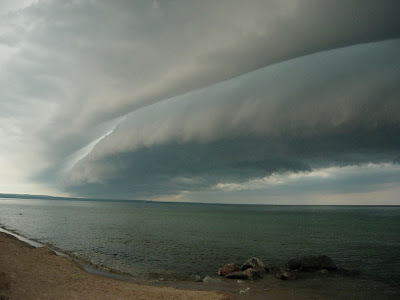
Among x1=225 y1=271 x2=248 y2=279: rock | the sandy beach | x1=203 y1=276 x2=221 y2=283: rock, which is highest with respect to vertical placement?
the sandy beach

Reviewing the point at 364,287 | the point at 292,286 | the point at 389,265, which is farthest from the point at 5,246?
the point at 389,265

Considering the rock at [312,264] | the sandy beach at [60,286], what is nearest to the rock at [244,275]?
the sandy beach at [60,286]

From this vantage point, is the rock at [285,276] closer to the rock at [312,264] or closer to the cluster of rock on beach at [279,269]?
the cluster of rock on beach at [279,269]

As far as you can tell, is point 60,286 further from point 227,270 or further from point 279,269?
point 279,269

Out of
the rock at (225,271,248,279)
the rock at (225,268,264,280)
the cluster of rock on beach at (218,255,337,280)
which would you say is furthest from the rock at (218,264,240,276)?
the rock at (225,271,248,279)

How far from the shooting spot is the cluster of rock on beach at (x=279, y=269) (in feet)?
89.4

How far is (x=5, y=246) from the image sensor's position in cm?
3256

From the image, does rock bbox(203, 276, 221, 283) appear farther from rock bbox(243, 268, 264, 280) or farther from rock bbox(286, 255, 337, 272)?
rock bbox(286, 255, 337, 272)

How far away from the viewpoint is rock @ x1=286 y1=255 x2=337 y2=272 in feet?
101

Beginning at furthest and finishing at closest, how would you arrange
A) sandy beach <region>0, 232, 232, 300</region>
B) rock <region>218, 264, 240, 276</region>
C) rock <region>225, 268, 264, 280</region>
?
1. rock <region>218, 264, 240, 276</region>
2. rock <region>225, 268, 264, 280</region>
3. sandy beach <region>0, 232, 232, 300</region>

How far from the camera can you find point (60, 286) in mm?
20031

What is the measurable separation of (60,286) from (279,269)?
2176 centimetres

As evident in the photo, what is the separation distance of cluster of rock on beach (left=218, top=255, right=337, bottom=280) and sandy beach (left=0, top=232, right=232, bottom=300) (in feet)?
21.8

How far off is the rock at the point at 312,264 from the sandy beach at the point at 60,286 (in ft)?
45.3
